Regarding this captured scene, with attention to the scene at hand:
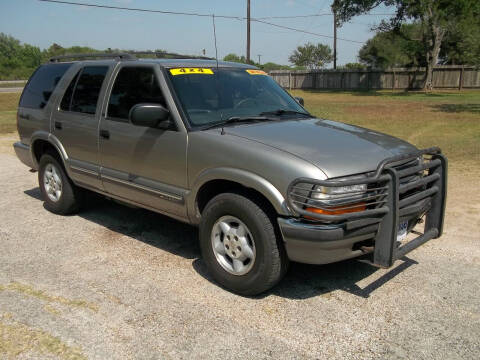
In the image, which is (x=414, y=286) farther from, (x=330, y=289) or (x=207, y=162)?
(x=207, y=162)

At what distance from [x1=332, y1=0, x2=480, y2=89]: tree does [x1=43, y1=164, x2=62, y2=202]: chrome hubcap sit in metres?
29.4

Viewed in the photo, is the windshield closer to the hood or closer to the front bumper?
the hood

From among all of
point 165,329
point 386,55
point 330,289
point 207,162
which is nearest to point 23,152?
point 207,162

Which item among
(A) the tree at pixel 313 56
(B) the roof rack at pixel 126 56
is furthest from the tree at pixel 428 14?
(A) the tree at pixel 313 56

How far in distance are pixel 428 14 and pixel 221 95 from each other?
31318mm

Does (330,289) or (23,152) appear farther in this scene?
(23,152)

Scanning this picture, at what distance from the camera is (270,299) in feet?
12.8

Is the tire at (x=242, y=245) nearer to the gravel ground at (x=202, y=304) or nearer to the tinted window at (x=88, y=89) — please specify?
the gravel ground at (x=202, y=304)

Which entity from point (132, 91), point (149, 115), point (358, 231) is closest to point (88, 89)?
point (132, 91)

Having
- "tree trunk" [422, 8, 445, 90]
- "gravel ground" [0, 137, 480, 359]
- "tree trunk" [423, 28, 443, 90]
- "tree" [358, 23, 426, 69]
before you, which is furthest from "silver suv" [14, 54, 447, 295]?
"tree" [358, 23, 426, 69]

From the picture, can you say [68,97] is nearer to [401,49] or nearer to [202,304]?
[202,304]

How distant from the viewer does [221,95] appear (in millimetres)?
4570

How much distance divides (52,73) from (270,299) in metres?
4.17

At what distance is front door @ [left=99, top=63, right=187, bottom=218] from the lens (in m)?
4.29
